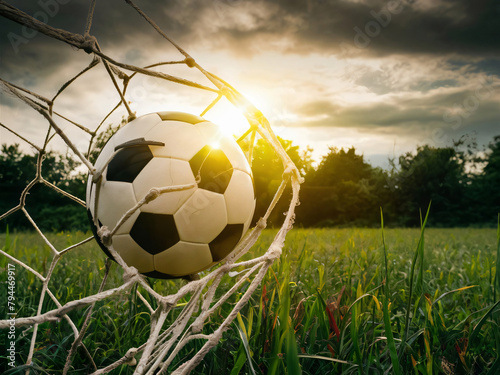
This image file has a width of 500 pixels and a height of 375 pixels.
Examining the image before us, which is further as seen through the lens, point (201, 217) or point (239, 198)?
point (239, 198)

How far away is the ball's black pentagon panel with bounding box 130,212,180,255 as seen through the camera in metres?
Result: 1.23

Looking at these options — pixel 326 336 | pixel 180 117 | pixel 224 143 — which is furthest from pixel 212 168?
pixel 326 336

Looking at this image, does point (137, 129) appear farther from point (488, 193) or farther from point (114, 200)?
point (488, 193)

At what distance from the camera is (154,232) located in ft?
4.07

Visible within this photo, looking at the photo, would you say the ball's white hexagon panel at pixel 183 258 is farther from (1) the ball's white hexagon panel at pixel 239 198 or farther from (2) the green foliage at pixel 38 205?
(2) the green foliage at pixel 38 205

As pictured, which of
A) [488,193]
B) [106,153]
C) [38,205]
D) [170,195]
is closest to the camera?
[170,195]

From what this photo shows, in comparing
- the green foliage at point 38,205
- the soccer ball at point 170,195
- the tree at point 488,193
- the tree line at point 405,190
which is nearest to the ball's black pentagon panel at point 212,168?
the soccer ball at point 170,195

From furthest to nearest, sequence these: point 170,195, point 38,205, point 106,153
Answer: point 38,205
point 106,153
point 170,195

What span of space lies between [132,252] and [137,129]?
0.45 metres

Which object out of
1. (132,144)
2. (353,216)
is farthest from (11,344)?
(353,216)

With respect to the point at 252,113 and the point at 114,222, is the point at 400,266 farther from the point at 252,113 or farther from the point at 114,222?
the point at 114,222

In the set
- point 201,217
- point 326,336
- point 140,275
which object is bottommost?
point 326,336

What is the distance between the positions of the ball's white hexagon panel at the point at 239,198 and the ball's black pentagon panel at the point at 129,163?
320mm

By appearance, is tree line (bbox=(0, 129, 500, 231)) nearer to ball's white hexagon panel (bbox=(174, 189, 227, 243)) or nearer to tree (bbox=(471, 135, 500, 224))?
tree (bbox=(471, 135, 500, 224))
